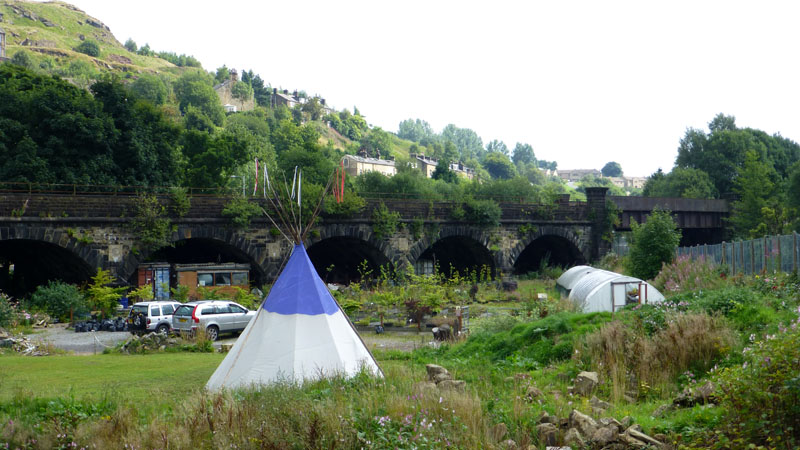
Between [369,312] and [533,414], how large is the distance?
62.6 ft

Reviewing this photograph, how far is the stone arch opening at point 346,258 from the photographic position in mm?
38625

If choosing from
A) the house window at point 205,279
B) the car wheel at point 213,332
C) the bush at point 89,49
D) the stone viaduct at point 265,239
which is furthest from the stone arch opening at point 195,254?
the bush at point 89,49

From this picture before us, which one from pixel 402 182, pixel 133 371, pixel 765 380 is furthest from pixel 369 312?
pixel 402 182

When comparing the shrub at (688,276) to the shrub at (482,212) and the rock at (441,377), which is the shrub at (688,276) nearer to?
the rock at (441,377)

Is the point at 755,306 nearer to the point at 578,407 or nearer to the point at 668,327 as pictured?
the point at 668,327

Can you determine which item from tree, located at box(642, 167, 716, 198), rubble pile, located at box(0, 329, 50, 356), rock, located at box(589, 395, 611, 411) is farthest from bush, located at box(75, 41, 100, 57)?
rock, located at box(589, 395, 611, 411)

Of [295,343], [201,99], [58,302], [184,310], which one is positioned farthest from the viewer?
[201,99]

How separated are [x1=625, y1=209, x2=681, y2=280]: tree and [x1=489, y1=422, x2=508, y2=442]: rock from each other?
78.3 ft

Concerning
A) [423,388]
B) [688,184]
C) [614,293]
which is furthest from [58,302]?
[688,184]

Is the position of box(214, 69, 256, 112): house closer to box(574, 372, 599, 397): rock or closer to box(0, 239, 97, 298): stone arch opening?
box(0, 239, 97, 298): stone arch opening

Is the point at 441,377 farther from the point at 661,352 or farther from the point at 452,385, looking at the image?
the point at 661,352

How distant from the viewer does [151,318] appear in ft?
76.4

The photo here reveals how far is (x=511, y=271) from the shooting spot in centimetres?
4194

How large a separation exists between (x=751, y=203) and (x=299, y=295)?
54521mm
